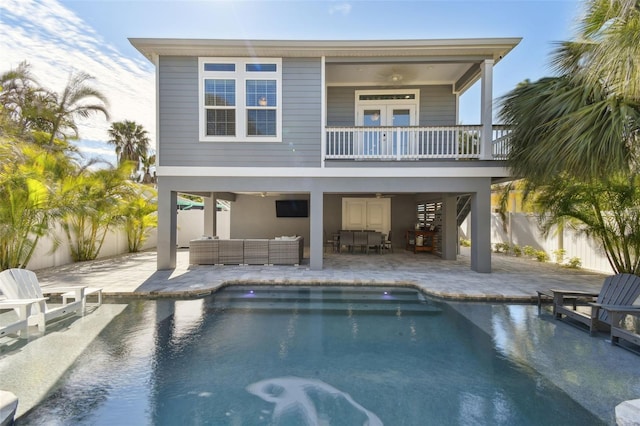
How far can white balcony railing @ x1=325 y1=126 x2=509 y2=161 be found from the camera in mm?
8852

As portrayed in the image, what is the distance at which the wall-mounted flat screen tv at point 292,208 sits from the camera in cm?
1481

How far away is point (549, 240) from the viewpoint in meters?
11.3

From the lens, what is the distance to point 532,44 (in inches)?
346

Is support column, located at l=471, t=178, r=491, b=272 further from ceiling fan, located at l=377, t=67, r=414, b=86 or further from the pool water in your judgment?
ceiling fan, located at l=377, t=67, r=414, b=86

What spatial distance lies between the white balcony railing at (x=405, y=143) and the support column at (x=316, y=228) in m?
1.22

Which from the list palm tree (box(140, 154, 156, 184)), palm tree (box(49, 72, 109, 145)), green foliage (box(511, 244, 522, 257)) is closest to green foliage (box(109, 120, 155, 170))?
palm tree (box(140, 154, 156, 184))

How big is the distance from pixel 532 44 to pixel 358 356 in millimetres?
9881

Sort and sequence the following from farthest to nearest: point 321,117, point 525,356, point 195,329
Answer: point 321,117
point 195,329
point 525,356

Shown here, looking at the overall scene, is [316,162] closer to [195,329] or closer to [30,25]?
[195,329]

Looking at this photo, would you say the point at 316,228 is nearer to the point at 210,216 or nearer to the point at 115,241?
the point at 210,216

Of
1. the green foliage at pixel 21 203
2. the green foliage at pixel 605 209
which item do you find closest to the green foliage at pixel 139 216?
the green foliage at pixel 21 203

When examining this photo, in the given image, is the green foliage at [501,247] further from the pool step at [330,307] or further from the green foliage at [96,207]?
the green foliage at [96,207]

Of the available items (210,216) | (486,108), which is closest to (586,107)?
(486,108)

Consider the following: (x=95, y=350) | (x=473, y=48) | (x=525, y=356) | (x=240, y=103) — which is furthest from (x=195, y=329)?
(x=473, y=48)
